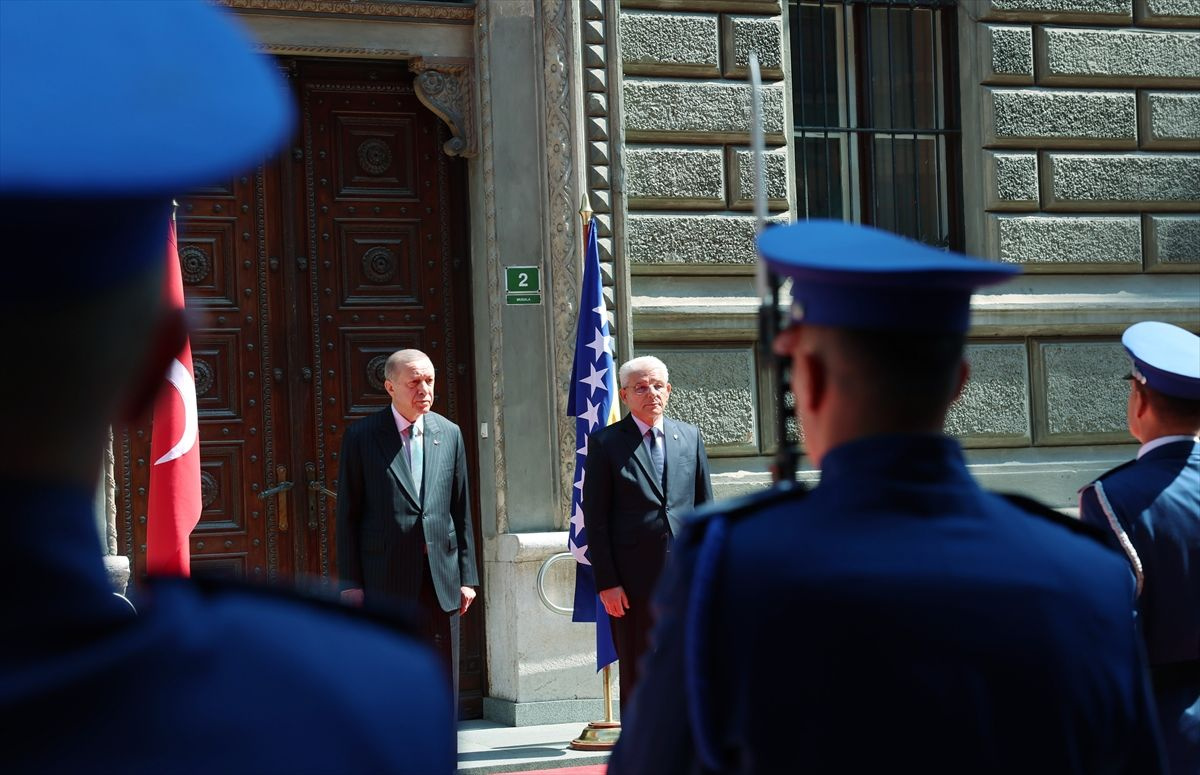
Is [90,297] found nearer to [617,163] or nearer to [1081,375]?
[617,163]

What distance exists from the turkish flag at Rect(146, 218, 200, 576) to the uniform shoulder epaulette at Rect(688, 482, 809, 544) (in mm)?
5418

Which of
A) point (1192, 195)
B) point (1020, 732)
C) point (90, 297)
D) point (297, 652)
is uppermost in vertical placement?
point (1192, 195)

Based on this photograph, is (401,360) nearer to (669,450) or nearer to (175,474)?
(175,474)

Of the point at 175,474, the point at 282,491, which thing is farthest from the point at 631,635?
the point at 282,491

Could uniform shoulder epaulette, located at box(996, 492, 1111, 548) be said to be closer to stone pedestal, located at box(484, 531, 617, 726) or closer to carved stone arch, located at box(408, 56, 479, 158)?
stone pedestal, located at box(484, 531, 617, 726)

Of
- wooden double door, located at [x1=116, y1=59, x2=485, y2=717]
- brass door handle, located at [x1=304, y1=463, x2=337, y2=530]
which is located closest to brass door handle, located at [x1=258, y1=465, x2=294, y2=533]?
wooden double door, located at [x1=116, y1=59, x2=485, y2=717]

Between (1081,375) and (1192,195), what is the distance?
1.39 metres

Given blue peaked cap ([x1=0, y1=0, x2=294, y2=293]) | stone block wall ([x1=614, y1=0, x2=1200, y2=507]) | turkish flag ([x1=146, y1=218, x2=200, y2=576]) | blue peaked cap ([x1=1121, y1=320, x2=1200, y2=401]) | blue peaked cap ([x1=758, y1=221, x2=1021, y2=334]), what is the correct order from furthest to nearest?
stone block wall ([x1=614, y1=0, x2=1200, y2=507])
turkish flag ([x1=146, y1=218, x2=200, y2=576])
blue peaked cap ([x1=1121, y1=320, x2=1200, y2=401])
blue peaked cap ([x1=758, y1=221, x2=1021, y2=334])
blue peaked cap ([x1=0, y1=0, x2=294, y2=293])

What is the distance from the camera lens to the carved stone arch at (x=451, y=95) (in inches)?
356

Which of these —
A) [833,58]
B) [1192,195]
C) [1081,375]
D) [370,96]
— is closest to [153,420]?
[370,96]

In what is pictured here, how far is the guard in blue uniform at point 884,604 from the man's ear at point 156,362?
35.9 inches

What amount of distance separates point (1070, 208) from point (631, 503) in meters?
4.07

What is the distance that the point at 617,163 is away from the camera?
29.6ft

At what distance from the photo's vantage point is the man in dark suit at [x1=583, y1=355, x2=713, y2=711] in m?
7.33
